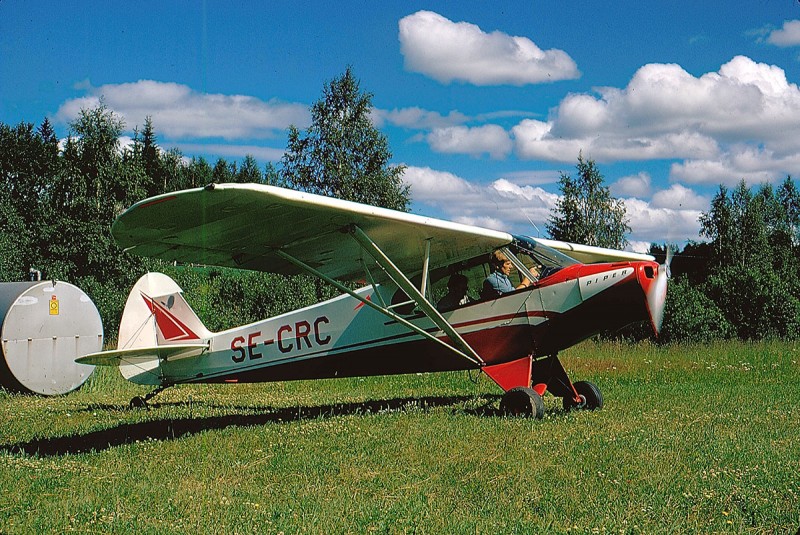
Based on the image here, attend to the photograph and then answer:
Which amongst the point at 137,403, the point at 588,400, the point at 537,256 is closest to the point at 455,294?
the point at 537,256

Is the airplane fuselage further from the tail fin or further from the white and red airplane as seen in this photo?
the tail fin

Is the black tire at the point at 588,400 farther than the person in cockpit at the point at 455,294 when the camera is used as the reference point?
No

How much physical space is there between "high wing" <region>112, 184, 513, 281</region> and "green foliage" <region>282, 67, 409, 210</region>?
24868 mm

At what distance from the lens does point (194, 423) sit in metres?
9.94

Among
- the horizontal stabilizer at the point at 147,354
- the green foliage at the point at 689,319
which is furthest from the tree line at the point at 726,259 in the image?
the horizontal stabilizer at the point at 147,354

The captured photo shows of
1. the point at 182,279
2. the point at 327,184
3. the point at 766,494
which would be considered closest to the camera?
the point at 766,494

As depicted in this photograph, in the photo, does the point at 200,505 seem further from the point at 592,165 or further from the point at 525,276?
the point at 592,165

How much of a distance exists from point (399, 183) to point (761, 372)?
23877 millimetres

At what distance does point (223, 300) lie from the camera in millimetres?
24281

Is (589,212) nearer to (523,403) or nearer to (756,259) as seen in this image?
(756,259)

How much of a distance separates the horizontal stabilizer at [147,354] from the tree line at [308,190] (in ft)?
35.3

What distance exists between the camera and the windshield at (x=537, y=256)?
945cm

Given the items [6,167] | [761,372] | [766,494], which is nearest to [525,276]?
[766,494]

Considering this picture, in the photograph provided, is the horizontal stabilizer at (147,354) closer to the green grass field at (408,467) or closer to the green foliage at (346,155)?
the green grass field at (408,467)
